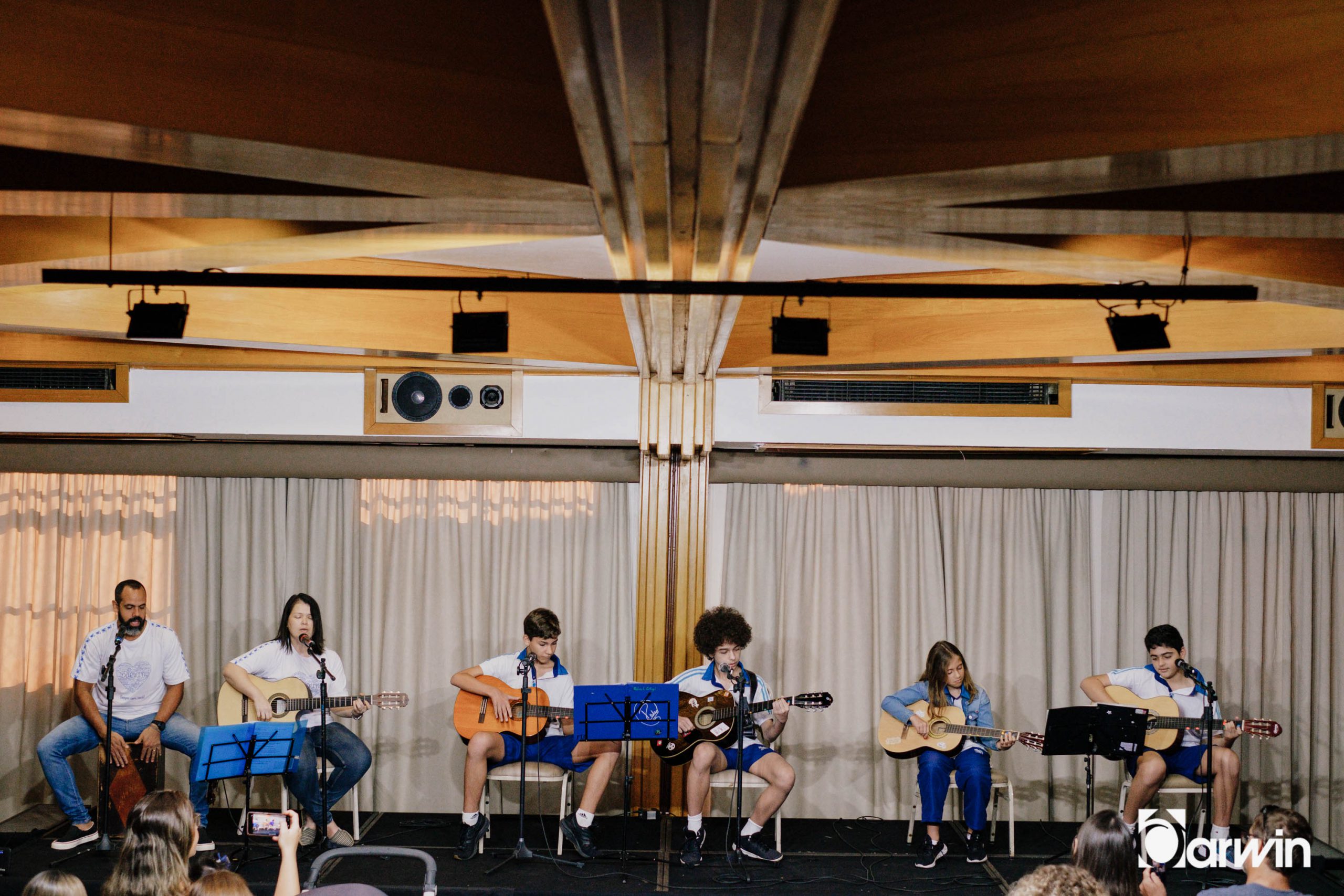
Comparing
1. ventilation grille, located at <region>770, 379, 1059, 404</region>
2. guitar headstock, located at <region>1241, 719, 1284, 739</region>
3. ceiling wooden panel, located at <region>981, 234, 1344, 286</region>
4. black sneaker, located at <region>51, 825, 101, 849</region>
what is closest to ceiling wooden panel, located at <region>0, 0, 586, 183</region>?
ceiling wooden panel, located at <region>981, 234, 1344, 286</region>

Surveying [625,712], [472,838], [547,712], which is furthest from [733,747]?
[472,838]

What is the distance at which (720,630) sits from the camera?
6711 mm

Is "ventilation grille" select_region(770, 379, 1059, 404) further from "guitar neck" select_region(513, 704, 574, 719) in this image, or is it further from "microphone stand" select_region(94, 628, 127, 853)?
"microphone stand" select_region(94, 628, 127, 853)

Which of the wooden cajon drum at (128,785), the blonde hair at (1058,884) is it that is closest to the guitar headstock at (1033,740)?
the blonde hair at (1058,884)

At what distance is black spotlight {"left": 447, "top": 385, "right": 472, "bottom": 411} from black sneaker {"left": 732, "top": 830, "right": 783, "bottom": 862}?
3236 millimetres

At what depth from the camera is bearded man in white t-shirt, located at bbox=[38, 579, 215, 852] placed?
639 cm

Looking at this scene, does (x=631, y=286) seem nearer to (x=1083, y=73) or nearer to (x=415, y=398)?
(x=1083, y=73)

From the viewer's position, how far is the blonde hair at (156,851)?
3453mm

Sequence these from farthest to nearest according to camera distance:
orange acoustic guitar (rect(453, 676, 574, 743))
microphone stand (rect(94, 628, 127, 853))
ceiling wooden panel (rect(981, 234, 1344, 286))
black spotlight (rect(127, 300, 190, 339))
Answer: orange acoustic guitar (rect(453, 676, 574, 743)), microphone stand (rect(94, 628, 127, 853)), black spotlight (rect(127, 300, 190, 339)), ceiling wooden panel (rect(981, 234, 1344, 286))

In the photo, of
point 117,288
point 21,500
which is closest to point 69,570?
point 21,500

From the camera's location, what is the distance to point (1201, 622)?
7.54m

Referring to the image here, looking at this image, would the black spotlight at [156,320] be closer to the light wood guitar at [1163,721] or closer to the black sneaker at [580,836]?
the black sneaker at [580,836]

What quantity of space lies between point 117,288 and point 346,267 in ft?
3.92

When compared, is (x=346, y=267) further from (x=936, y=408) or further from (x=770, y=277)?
(x=936, y=408)
